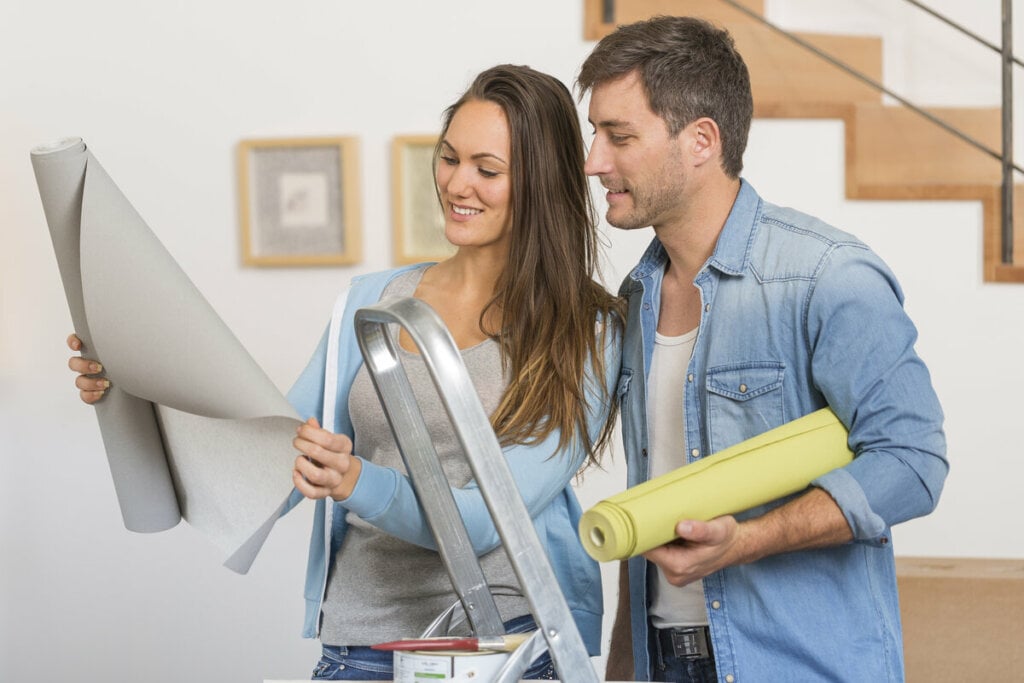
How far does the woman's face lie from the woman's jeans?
0.54 meters

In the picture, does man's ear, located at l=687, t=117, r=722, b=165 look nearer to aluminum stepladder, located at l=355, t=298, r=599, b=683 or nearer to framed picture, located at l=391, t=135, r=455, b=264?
aluminum stepladder, located at l=355, t=298, r=599, b=683

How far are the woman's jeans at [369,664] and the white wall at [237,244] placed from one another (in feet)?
5.17

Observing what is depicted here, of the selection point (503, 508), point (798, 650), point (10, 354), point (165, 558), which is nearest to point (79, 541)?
point (165, 558)

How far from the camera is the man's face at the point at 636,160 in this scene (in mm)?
1566

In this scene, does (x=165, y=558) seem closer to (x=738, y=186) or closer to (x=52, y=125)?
(x=52, y=125)

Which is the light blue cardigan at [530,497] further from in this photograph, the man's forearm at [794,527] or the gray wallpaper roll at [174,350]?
the man's forearm at [794,527]

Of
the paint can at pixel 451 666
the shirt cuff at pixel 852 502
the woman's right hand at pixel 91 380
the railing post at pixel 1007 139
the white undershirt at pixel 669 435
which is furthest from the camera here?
the railing post at pixel 1007 139

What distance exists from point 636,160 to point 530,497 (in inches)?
18.3

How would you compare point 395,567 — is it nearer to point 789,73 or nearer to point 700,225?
point 700,225

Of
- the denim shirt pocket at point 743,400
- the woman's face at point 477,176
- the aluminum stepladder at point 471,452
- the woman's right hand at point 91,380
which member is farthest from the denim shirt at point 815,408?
the woman's right hand at point 91,380

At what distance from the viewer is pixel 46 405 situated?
3422 millimetres

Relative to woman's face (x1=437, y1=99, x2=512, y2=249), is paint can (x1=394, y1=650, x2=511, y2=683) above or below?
below

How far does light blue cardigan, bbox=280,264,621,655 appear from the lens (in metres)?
1.56

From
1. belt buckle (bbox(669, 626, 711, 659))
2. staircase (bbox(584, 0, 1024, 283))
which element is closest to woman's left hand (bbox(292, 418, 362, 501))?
belt buckle (bbox(669, 626, 711, 659))
